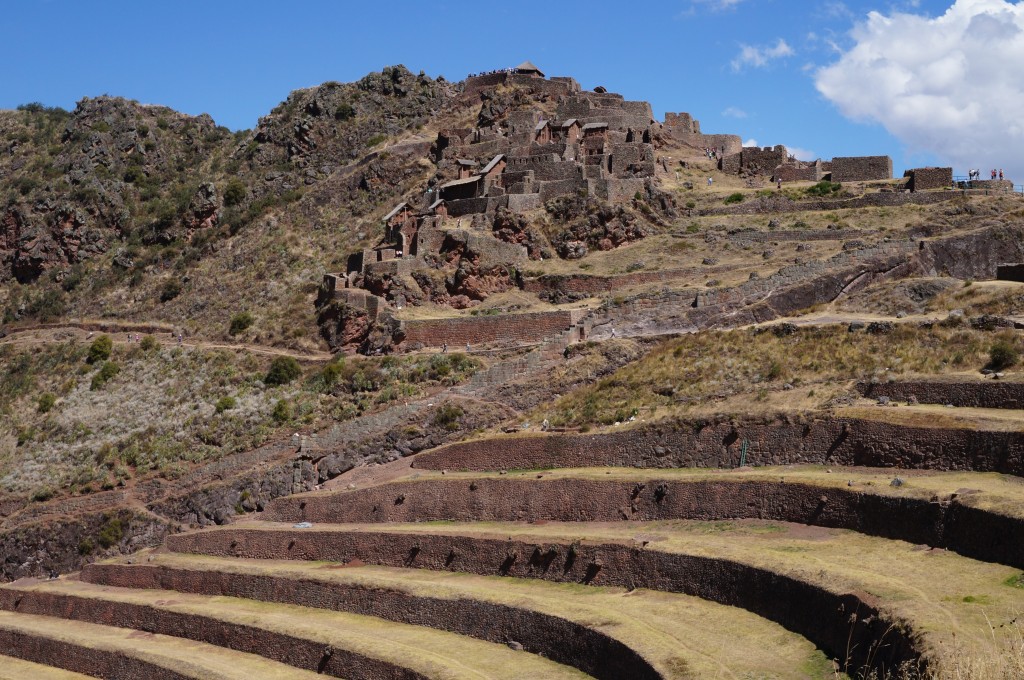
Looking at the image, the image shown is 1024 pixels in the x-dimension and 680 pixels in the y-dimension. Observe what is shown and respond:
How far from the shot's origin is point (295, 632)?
26.9 metres

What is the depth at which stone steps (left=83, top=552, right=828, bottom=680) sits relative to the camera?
18.6m

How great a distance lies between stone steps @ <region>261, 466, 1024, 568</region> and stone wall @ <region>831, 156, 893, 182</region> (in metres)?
30.9

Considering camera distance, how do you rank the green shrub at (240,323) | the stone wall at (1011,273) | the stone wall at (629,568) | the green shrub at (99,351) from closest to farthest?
the stone wall at (629,568)
the stone wall at (1011,273)
the green shrub at (99,351)
the green shrub at (240,323)

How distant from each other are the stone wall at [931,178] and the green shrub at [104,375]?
3881 cm

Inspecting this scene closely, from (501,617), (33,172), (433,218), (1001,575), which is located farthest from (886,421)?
(33,172)

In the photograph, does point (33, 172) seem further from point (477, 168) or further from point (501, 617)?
point (501, 617)

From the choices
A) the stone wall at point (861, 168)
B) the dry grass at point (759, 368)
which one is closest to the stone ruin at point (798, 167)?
the stone wall at point (861, 168)

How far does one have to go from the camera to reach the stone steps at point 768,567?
16438mm

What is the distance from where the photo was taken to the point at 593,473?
30.3 meters

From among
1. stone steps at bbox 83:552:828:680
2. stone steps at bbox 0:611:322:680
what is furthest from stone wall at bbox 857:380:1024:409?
stone steps at bbox 0:611:322:680

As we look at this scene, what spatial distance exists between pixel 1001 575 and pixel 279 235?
50290 mm

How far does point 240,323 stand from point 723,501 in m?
33.7

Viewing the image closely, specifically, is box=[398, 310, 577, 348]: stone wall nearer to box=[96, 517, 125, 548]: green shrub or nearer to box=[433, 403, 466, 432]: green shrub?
box=[433, 403, 466, 432]: green shrub

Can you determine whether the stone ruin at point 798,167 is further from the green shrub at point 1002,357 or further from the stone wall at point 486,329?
the green shrub at point 1002,357
